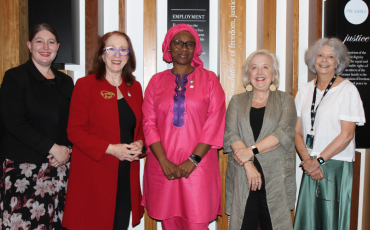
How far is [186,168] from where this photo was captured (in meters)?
1.94

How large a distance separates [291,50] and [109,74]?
196cm

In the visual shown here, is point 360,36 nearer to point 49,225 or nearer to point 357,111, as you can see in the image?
point 357,111

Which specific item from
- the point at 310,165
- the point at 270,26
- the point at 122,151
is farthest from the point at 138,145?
the point at 270,26

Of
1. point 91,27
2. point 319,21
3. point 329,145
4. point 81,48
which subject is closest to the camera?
point 329,145

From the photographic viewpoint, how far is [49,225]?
6.77 feet

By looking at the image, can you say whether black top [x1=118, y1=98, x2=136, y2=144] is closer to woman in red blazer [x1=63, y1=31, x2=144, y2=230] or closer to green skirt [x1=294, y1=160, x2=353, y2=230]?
woman in red blazer [x1=63, y1=31, x2=144, y2=230]

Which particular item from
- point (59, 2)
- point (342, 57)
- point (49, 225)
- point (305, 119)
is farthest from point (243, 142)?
point (59, 2)

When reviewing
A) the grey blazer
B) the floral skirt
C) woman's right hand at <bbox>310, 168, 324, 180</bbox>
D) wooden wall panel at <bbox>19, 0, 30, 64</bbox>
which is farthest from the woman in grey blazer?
wooden wall panel at <bbox>19, 0, 30, 64</bbox>

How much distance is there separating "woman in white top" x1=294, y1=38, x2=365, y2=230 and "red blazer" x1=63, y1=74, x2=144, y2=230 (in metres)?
1.74

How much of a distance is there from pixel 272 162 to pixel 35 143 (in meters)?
1.90

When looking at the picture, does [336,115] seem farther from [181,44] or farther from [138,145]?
[138,145]

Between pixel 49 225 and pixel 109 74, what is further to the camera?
pixel 109 74

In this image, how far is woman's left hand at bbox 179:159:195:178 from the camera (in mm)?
1941

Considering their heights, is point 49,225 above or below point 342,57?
below
